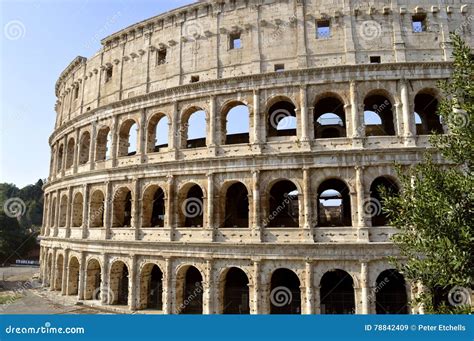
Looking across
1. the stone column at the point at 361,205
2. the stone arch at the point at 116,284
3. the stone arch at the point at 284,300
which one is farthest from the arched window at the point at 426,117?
the stone arch at the point at 116,284

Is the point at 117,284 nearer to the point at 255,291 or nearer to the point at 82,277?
the point at 82,277

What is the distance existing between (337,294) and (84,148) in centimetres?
1940

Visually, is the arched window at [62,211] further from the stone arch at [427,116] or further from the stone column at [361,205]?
the stone arch at [427,116]

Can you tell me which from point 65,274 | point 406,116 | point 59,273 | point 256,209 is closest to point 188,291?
point 256,209

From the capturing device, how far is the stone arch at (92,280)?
71.2 feet

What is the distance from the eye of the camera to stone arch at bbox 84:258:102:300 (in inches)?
854

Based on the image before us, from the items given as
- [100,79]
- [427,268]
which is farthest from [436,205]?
[100,79]

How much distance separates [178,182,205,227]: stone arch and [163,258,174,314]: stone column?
A: 2.32 m

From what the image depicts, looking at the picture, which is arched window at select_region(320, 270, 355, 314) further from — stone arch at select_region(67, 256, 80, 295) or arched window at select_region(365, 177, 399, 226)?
stone arch at select_region(67, 256, 80, 295)

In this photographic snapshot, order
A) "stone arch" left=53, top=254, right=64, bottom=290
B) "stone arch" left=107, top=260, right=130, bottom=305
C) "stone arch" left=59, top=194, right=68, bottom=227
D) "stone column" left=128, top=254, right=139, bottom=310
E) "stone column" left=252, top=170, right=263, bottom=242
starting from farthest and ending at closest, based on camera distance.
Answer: "stone arch" left=59, top=194, right=68, bottom=227, "stone arch" left=53, top=254, right=64, bottom=290, "stone arch" left=107, top=260, right=130, bottom=305, "stone column" left=128, top=254, right=139, bottom=310, "stone column" left=252, top=170, right=263, bottom=242

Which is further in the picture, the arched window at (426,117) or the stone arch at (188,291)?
the arched window at (426,117)

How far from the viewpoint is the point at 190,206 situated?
65.6ft

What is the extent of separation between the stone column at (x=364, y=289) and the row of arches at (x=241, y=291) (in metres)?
0.52

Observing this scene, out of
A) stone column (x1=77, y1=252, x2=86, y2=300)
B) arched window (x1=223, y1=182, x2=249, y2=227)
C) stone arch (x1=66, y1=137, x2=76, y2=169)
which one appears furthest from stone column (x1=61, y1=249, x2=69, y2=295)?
arched window (x1=223, y1=182, x2=249, y2=227)
